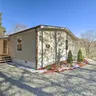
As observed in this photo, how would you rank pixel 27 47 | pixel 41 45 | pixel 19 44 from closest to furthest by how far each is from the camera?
pixel 41 45 → pixel 27 47 → pixel 19 44

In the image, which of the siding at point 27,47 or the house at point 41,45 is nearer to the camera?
the house at point 41,45

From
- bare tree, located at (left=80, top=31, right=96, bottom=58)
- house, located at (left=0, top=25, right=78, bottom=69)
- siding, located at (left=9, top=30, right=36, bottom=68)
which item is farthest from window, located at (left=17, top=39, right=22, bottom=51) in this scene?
bare tree, located at (left=80, top=31, right=96, bottom=58)

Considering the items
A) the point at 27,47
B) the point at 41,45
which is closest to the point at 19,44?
the point at 27,47

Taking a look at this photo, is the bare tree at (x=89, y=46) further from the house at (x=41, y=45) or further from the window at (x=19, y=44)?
the window at (x=19, y=44)

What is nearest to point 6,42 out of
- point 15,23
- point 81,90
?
point 81,90

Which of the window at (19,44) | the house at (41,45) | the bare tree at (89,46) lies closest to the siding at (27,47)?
the house at (41,45)

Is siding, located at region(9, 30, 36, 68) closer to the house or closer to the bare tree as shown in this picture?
the house

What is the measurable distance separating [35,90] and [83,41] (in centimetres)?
1300

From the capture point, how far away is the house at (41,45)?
26.3 feet

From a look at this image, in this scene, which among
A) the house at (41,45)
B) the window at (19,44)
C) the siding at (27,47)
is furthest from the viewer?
the window at (19,44)

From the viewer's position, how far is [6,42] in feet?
45.1

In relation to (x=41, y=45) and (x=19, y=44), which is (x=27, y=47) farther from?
(x=19, y=44)

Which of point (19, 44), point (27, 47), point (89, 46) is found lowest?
point (27, 47)

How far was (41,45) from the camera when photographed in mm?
8172
